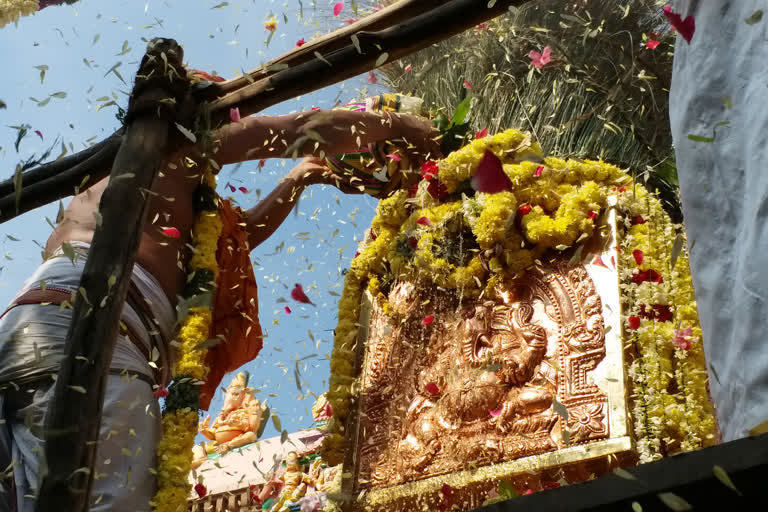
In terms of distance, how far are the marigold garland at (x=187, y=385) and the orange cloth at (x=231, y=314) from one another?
181 millimetres

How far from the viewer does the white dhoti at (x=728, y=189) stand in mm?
1237

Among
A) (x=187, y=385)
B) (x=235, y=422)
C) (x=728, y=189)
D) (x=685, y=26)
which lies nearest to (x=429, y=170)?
(x=187, y=385)

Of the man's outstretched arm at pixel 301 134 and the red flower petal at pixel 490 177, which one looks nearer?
the man's outstretched arm at pixel 301 134

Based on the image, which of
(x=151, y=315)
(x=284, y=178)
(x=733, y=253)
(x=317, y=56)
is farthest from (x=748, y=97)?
(x=284, y=178)

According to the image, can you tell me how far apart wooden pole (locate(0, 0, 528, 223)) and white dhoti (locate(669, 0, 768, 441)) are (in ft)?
3.26

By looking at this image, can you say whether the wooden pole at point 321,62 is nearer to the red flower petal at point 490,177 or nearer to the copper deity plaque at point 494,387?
the red flower petal at point 490,177

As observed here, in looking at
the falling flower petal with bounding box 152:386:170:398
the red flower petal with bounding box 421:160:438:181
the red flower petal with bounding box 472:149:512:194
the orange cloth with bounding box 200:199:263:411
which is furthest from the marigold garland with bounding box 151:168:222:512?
the red flower petal with bounding box 472:149:512:194

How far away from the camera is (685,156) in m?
1.46

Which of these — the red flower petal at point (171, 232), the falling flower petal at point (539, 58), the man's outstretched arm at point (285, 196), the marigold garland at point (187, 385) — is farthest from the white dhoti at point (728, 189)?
the man's outstretched arm at point (285, 196)

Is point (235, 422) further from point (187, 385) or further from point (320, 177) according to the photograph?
point (187, 385)

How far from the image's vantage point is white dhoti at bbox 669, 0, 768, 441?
1237 millimetres

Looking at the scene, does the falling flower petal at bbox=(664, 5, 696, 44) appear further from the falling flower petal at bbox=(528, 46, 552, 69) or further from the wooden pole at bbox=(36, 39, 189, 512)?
the falling flower petal at bbox=(528, 46, 552, 69)

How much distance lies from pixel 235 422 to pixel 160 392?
146 inches

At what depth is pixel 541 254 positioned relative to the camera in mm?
3729
